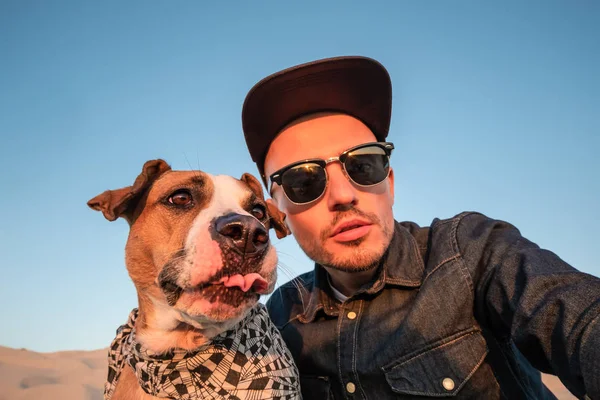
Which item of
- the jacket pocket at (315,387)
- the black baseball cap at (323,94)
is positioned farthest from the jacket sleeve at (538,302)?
the black baseball cap at (323,94)

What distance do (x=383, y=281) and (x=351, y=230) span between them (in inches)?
18.1

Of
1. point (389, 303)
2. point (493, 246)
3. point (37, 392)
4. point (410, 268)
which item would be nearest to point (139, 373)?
point (389, 303)

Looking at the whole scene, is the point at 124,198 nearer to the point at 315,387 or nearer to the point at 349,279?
the point at 349,279

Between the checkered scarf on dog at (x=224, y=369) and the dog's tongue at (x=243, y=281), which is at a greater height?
the dog's tongue at (x=243, y=281)

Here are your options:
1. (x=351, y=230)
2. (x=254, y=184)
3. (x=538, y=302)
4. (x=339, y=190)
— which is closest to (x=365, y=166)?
(x=339, y=190)

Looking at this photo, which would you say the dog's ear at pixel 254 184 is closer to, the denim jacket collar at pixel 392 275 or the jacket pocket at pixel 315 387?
the denim jacket collar at pixel 392 275

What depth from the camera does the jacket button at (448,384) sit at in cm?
254

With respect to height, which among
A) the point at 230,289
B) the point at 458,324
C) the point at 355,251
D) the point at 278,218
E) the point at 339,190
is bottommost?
the point at 458,324

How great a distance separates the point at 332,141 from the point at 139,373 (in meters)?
2.26

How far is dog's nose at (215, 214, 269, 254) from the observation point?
2289 mm

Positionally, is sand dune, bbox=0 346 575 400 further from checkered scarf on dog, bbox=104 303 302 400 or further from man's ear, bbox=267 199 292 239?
man's ear, bbox=267 199 292 239

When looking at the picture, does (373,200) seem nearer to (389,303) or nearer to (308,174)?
(308,174)

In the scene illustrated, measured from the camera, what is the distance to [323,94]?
→ 11.7 ft

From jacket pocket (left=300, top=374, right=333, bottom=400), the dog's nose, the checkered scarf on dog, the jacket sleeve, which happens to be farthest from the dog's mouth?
the jacket sleeve
